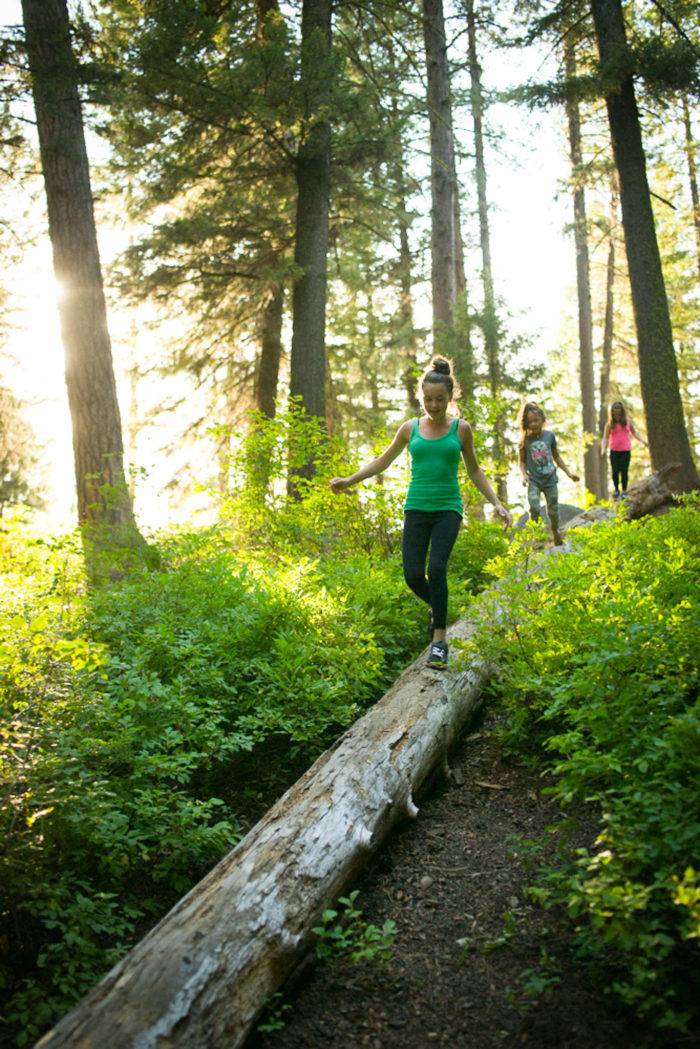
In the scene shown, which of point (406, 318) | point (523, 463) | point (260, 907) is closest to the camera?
point (260, 907)

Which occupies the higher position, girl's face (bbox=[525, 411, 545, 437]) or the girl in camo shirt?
girl's face (bbox=[525, 411, 545, 437])

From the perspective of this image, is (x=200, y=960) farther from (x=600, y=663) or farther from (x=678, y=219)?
(x=678, y=219)

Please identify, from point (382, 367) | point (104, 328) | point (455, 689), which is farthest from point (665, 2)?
point (455, 689)

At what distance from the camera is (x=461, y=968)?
2947 millimetres

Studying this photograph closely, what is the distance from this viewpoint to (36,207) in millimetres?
13031

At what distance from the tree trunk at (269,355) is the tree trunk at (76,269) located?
4912mm

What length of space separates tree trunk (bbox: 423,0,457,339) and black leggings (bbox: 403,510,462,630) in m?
9.32

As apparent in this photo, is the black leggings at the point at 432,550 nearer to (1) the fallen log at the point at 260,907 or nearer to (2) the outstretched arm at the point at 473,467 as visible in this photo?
(2) the outstretched arm at the point at 473,467

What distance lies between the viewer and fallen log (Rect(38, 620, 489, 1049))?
233 centimetres

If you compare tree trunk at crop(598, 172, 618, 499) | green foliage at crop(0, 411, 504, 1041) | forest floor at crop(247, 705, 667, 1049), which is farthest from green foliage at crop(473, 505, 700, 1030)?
tree trunk at crop(598, 172, 618, 499)

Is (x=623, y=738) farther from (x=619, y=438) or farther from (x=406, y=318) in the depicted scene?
(x=406, y=318)

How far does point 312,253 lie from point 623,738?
981 centimetres

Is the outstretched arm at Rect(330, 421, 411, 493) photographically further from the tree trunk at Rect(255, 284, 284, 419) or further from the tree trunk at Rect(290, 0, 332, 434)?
the tree trunk at Rect(255, 284, 284, 419)

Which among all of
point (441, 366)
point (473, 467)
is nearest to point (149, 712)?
point (473, 467)
